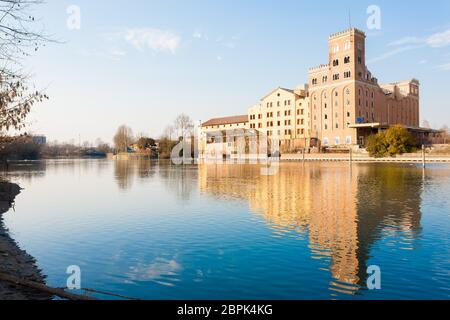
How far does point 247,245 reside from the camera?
1248 centimetres

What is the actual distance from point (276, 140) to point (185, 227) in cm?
9594

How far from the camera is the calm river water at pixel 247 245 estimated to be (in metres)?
8.78

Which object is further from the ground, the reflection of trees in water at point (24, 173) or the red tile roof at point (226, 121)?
the red tile roof at point (226, 121)

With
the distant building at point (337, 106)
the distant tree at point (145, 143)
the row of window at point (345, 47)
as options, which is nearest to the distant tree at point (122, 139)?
the distant tree at point (145, 143)

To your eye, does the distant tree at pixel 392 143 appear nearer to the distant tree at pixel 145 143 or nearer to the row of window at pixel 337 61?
the row of window at pixel 337 61

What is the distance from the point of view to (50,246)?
1262cm

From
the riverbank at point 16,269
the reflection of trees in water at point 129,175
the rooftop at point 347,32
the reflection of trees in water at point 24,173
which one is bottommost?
the riverbank at point 16,269

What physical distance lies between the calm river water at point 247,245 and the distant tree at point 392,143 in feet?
183

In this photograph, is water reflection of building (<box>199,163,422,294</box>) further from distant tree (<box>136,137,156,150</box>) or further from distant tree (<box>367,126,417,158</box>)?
distant tree (<box>136,137,156,150</box>)

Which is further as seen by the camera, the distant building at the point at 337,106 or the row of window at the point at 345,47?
the row of window at the point at 345,47

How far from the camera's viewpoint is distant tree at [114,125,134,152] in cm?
15512

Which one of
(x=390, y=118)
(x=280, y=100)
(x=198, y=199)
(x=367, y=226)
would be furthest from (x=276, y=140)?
(x=367, y=226)

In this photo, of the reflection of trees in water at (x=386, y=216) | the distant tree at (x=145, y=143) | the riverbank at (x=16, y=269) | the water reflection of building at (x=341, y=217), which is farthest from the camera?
the distant tree at (x=145, y=143)
